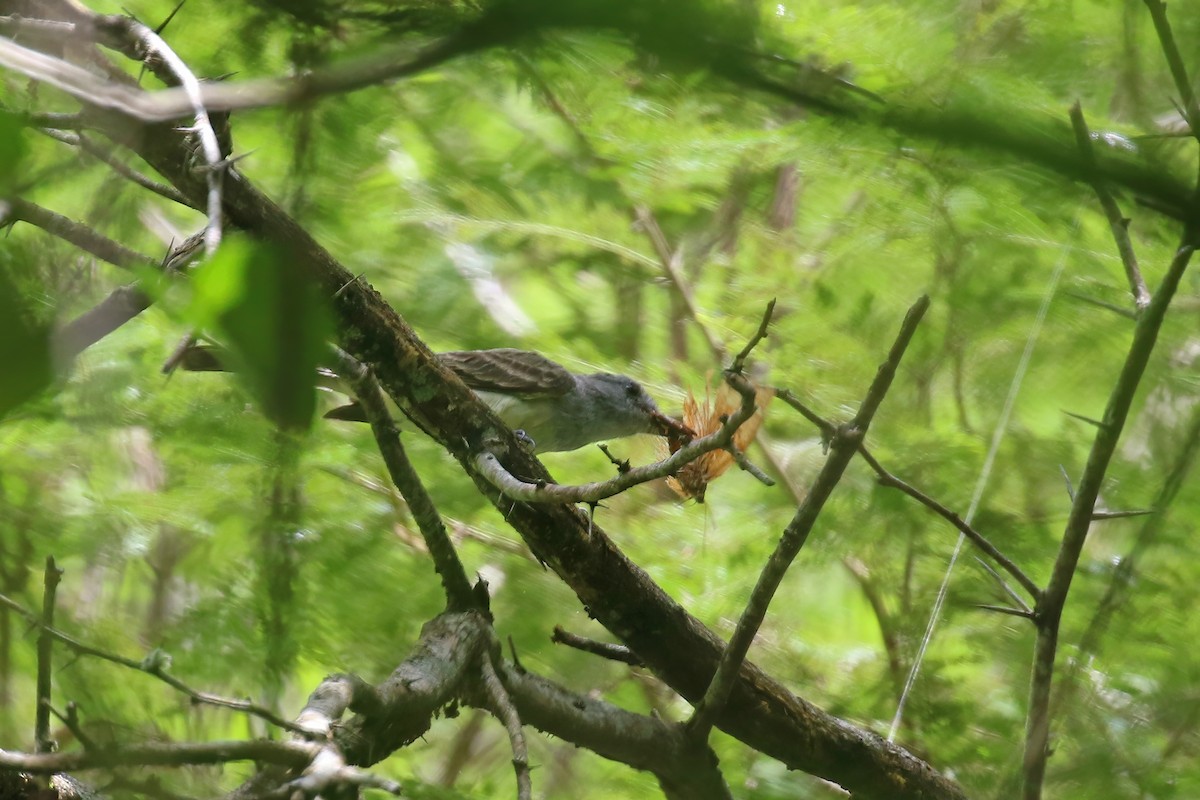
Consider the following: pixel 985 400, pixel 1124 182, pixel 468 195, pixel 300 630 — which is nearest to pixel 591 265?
pixel 468 195

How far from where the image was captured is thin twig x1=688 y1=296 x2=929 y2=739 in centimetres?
160

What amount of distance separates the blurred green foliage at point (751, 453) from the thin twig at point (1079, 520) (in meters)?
0.28

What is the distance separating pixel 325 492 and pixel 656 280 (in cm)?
231

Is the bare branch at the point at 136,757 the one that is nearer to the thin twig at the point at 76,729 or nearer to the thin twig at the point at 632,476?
the thin twig at the point at 76,729

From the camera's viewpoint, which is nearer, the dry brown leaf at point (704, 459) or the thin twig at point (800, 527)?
the thin twig at point (800, 527)

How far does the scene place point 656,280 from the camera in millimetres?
5520

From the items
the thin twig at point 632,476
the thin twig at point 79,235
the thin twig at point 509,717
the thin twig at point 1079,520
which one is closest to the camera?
the thin twig at point 79,235

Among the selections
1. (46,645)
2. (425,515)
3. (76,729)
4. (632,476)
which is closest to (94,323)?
(76,729)

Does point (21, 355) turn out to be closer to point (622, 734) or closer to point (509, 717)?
point (509, 717)

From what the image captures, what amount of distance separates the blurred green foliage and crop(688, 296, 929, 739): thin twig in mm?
771

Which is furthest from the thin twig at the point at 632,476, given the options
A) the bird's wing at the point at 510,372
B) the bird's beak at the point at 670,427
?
the bird's wing at the point at 510,372

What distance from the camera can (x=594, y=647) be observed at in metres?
2.81

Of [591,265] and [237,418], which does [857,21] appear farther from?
[591,265]

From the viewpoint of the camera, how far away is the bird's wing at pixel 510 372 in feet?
13.8
